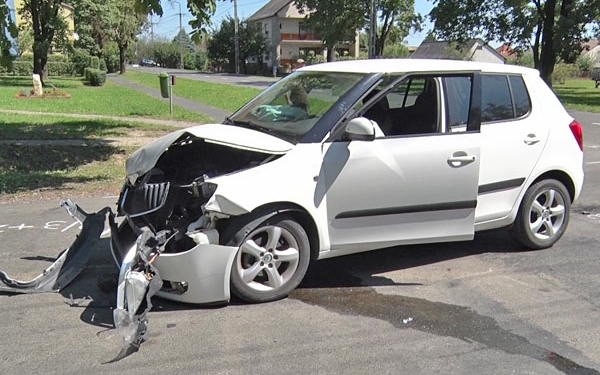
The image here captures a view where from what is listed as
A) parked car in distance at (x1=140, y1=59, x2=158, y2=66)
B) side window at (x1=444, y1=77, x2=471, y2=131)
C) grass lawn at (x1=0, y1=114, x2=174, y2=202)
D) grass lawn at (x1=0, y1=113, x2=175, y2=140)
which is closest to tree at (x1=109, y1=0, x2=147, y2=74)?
grass lawn at (x1=0, y1=113, x2=175, y2=140)

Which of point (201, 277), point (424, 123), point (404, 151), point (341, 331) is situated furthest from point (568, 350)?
point (201, 277)

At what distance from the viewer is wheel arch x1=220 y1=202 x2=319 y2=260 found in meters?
3.94

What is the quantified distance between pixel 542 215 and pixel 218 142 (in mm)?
3237

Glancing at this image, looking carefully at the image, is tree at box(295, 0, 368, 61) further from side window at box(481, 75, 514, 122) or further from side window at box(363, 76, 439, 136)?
side window at box(363, 76, 439, 136)

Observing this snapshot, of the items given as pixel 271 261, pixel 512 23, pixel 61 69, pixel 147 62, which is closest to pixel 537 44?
pixel 512 23

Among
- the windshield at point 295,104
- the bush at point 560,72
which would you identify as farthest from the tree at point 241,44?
the windshield at point 295,104

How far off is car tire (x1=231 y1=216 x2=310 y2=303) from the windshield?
0.72 meters

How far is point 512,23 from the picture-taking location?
33.7 meters

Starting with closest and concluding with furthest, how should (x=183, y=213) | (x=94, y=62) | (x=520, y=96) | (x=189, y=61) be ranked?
(x=183, y=213) < (x=520, y=96) < (x=94, y=62) < (x=189, y=61)

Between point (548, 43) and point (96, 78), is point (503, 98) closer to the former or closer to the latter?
point (548, 43)

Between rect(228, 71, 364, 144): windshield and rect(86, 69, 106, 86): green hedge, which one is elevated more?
rect(86, 69, 106, 86): green hedge

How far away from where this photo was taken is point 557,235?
5.47m

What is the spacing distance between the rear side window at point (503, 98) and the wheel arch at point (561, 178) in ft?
2.08

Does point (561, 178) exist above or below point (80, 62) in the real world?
below
